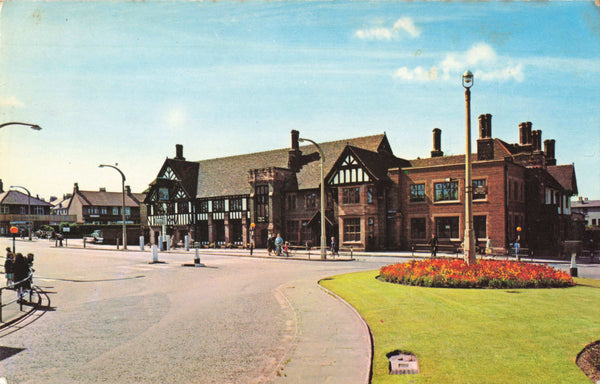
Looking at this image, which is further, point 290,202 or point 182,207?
point 182,207

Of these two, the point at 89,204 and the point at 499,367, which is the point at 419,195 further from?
the point at 89,204

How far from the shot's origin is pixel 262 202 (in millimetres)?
47125

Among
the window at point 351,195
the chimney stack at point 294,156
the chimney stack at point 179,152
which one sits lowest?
the window at point 351,195

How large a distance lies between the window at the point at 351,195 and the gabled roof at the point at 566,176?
23235 mm

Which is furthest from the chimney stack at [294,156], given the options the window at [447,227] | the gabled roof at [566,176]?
the gabled roof at [566,176]

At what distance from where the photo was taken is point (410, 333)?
8.38 metres

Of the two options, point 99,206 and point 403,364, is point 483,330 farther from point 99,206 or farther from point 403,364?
point 99,206

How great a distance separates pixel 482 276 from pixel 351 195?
26435 millimetres

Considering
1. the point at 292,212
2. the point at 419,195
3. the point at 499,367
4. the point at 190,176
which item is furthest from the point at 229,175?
the point at 499,367

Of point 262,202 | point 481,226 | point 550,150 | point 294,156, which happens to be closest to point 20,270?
point 481,226

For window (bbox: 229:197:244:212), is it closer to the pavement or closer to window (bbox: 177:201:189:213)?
window (bbox: 177:201:189:213)

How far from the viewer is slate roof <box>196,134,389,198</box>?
46.2 m

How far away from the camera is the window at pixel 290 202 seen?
4609 centimetres

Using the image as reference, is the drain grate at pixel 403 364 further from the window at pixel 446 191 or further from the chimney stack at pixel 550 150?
the chimney stack at pixel 550 150
